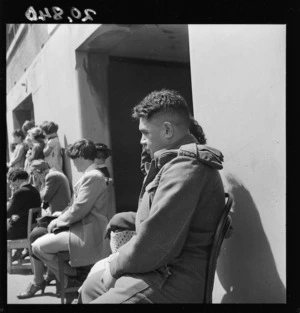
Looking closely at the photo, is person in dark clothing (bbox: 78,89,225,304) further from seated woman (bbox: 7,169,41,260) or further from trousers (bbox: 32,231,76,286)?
seated woman (bbox: 7,169,41,260)

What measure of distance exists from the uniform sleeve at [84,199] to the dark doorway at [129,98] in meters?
2.03

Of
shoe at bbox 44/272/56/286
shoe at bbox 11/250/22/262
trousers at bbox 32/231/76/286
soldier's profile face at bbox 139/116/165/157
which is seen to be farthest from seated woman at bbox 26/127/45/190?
soldier's profile face at bbox 139/116/165/157

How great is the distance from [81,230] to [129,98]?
2.60 m

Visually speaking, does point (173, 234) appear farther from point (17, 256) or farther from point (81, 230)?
point (17, 256)

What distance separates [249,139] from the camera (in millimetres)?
2539

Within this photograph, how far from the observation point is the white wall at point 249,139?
2.40m

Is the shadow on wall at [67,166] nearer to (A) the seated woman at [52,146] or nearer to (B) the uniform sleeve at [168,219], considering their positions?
(A) the seated woman at [52,146]

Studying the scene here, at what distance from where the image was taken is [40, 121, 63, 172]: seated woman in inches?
226

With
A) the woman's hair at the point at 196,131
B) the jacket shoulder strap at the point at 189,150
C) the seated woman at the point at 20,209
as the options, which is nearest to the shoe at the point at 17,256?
the seated woman at the point at 20,209
